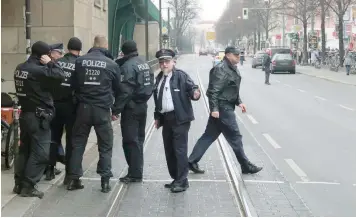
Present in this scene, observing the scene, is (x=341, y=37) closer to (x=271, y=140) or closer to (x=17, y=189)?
(x=271, y=140)

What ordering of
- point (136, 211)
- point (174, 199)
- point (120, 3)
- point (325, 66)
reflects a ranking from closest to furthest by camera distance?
point (136, 211), point (174, 199), point (120, 3), point (325, 66)

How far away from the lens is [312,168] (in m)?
8.25

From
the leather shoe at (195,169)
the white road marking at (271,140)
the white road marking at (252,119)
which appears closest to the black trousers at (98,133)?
the leather shoe at (195,169)

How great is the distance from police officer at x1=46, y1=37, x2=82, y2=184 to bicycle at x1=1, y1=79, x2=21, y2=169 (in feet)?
1.56

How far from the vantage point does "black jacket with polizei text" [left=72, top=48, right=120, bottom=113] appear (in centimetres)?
635

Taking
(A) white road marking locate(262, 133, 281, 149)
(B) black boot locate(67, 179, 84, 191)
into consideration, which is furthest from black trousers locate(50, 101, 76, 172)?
(A) white road marking locate(262, 133, 281, 149)

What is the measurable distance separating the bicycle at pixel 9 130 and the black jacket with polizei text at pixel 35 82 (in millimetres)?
788

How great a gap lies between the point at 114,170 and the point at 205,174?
137cm

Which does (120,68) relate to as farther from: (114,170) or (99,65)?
(114,170)

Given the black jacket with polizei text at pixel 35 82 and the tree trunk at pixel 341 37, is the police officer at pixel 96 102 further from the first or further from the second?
the tree trunk at pixel 341 37

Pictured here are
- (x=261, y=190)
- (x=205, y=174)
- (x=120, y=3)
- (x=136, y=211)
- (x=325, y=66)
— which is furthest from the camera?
(x=325, y=66)

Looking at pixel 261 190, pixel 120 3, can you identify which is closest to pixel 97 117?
pixel 261 190

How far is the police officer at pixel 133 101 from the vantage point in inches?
265

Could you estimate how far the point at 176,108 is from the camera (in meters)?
6.73
